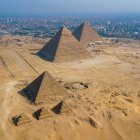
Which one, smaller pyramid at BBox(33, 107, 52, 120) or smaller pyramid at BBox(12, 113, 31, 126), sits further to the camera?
smaller pyramid at BBox(33, 107, 52, 120)

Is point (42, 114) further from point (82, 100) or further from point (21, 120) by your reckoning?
point (82, 100)

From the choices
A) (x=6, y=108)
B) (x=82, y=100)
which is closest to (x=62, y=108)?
(x=82, y=100)

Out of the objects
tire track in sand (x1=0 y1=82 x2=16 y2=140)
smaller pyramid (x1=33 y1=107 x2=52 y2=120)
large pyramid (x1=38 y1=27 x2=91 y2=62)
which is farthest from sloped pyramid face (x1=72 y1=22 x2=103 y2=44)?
smaller pyramid (x1=33 y1=107 x2=52 y2=120)

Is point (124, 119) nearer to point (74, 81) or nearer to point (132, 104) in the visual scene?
point (132, 104)

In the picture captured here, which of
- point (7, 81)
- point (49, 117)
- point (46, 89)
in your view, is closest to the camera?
point (49, 117)

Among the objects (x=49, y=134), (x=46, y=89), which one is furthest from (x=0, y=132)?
(x=46, y=89)

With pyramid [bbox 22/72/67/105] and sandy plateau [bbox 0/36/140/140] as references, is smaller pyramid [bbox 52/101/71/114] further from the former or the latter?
pyramid [bbox 22/72/67/105]

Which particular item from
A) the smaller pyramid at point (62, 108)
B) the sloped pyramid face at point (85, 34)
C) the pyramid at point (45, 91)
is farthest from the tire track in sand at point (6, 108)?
the sloped pyramid face at point (85, 34)
